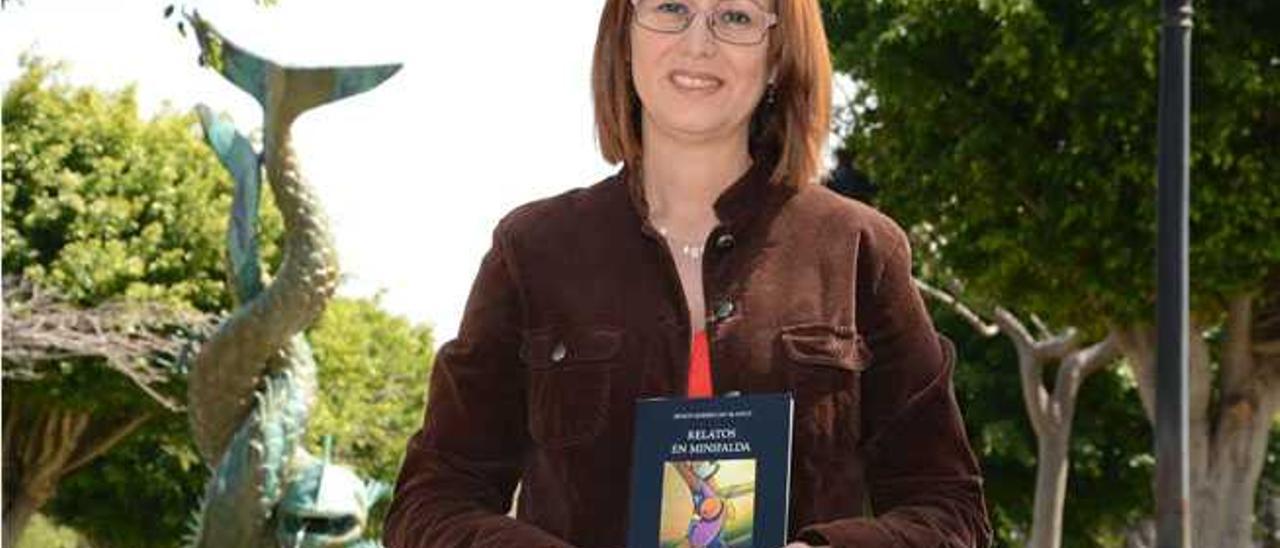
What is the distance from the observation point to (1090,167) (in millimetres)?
21688

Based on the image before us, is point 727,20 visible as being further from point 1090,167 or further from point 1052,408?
point 1052,408

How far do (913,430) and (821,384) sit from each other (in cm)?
13

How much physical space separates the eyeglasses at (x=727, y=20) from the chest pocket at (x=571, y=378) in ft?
1.20

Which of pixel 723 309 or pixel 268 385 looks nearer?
pixel 723 309

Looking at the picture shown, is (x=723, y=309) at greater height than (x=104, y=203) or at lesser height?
lesser

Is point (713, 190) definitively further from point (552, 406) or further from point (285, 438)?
point (285, 438)

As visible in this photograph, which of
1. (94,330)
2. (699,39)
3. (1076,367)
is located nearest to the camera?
(699,39)

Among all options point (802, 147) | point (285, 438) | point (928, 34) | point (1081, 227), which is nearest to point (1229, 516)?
point (1081, 227)

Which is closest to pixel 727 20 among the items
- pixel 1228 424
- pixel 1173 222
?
pixel 1173 222

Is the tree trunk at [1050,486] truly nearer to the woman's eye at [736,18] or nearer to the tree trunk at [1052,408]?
the tree trunk at [1052,408]

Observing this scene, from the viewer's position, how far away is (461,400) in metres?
3.20

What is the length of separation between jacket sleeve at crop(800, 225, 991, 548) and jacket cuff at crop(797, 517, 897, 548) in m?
0.05

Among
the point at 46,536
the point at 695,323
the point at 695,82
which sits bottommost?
the point at 46,536

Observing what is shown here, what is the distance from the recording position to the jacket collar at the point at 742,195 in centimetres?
321
